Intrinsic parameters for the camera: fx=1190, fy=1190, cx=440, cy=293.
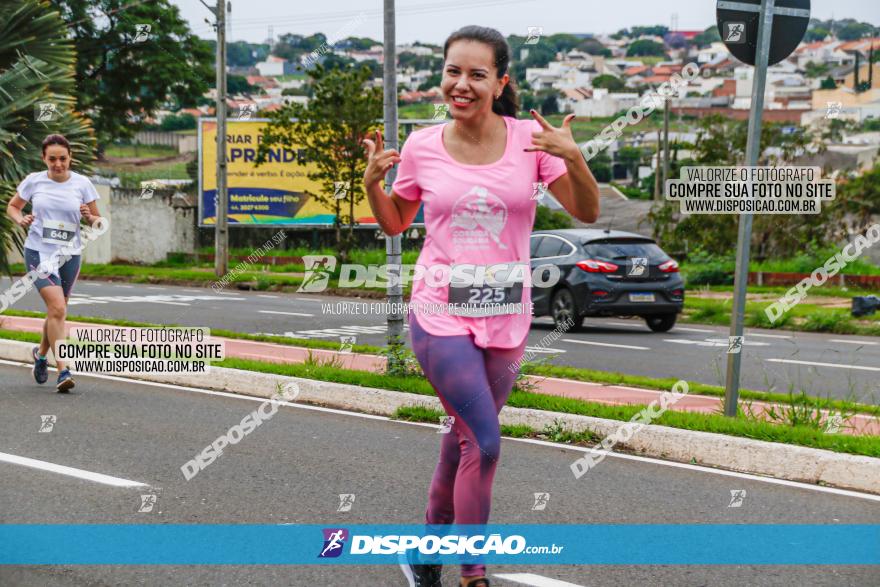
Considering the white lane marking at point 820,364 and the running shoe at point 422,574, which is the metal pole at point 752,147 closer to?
the running shoe at point 422,574

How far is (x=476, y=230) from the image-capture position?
14.0ft

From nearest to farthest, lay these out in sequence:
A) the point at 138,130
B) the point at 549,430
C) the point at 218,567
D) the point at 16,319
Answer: the point at 218,567, the point at 549,430, the point at 16,319, the point at 138,130

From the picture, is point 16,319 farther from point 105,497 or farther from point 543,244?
point 105,497

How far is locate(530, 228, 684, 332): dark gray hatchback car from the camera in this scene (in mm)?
17500

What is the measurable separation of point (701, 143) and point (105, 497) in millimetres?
24877

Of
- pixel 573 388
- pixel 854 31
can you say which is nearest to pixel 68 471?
pixel 573 388

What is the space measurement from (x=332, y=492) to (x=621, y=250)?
12.0m

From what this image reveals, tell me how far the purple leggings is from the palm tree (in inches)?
375

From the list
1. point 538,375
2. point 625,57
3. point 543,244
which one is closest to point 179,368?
point 538,375

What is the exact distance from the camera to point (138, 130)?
174ft

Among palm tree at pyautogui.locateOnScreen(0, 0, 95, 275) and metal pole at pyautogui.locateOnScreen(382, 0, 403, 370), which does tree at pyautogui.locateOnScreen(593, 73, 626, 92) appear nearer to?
palm tree at pyautogui.locateOnScreen(0, 0, 95, 275)

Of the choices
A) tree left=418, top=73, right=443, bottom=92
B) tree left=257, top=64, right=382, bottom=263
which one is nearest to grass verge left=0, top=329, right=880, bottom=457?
tree left=257, top=64, right=382, bottom=263

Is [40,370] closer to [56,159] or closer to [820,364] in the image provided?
[56,159]

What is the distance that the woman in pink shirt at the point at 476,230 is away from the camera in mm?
4238
